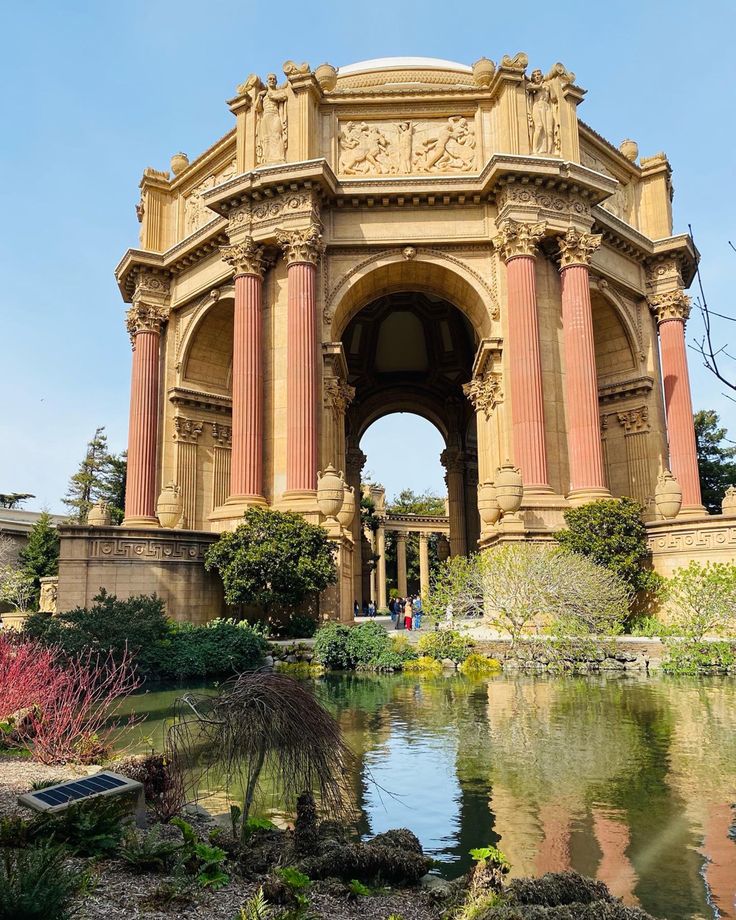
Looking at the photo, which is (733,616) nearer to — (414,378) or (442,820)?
(442,820)

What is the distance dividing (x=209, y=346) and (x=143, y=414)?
399 centimetres

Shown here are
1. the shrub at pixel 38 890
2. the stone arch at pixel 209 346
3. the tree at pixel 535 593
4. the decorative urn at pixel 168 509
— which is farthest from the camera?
the stone arch at pixel 209 346

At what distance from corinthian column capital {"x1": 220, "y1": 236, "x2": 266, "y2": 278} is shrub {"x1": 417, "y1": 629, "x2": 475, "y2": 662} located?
13.7 metres

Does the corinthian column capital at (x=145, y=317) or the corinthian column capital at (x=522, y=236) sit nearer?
the corinthian column capital at (x=522, y=236)

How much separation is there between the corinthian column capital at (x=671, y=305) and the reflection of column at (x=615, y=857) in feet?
89.6

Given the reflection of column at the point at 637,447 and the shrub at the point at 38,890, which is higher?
the reflection of column at the point at 637,447

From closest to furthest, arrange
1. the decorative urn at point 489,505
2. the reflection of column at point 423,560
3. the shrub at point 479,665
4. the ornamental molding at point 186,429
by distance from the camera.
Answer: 1. the shrub at point 479,665
2. the decorative urn at point 489,505
3. the ornamental molding at point 186,429
4. the reflection of column at point 423,560

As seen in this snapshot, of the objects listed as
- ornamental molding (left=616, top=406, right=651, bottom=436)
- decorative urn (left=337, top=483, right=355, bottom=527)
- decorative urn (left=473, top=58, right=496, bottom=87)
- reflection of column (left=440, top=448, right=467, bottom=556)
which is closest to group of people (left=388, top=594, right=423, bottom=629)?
reflection of column (left=440, top=448, right=467, bottom=556)

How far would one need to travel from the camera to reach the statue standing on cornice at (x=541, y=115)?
25719 millimetres

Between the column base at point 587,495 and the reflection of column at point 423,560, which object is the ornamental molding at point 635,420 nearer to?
the column base at point 587,495

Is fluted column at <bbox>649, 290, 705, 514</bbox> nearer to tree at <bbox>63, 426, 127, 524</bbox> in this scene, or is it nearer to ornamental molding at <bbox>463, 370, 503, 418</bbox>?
ornamental molding at <bbox>463, 370, 503, 418</bbox>

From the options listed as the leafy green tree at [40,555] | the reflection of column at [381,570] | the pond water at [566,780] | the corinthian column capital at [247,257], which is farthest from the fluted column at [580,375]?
the reflection of column at [381,570]

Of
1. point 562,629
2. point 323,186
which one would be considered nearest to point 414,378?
point 323,186

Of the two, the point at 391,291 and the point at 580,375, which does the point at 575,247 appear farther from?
the point at 391,291
